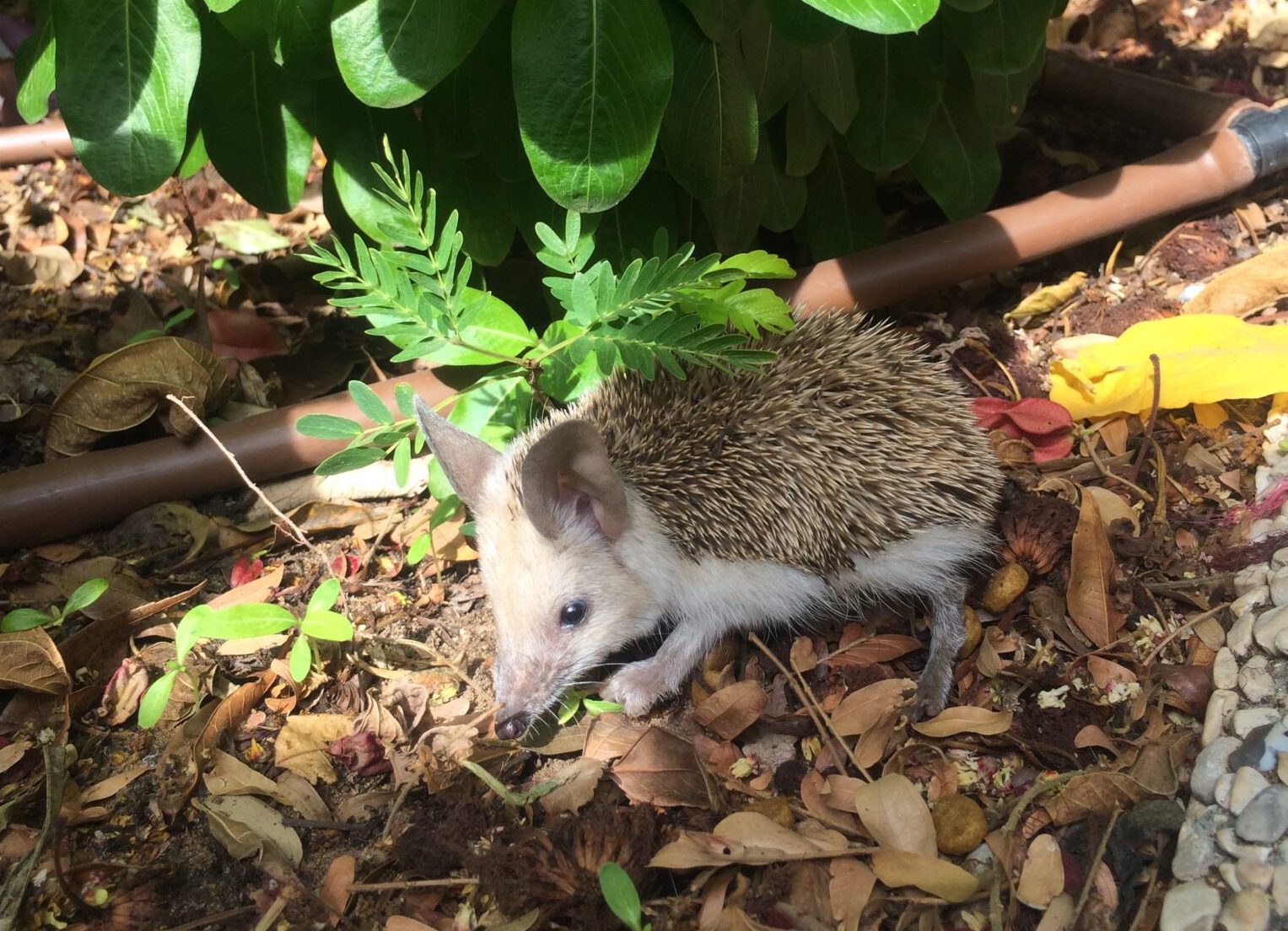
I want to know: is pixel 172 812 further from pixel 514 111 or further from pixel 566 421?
pixel 514 111

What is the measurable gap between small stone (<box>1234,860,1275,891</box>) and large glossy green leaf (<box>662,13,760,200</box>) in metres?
2.26

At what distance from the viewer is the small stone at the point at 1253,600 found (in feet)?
8.47

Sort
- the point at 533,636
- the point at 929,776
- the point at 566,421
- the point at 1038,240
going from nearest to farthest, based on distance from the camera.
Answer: the point at 566,421 → the point at 929,776 → the point at 533,636 → the point at 1038,240

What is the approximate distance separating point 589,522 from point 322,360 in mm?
2012

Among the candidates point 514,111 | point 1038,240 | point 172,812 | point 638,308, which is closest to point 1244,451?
point 1038,240

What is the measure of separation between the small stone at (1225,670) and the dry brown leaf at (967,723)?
518mm

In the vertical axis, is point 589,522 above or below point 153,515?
above

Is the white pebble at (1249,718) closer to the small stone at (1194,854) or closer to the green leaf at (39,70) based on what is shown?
the small stone at (1194,854)

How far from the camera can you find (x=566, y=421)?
94.9 inches

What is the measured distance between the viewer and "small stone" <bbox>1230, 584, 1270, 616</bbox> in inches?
102

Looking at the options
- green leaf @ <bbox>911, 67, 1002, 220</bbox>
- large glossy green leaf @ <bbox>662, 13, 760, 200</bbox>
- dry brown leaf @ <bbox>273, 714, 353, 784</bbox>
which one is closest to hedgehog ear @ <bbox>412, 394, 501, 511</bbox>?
dry brown leaf @ <bbox>273, 714, 353, 784</bbox>

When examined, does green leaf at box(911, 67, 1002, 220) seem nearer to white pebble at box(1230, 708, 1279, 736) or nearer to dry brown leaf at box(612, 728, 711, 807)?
white pebble at box(1230, 708, 1279, 736)

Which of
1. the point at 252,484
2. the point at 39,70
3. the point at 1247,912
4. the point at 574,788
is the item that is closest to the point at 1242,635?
the point at 1247,912

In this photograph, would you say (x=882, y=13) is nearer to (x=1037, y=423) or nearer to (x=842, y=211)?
(x=1037, y=423)
